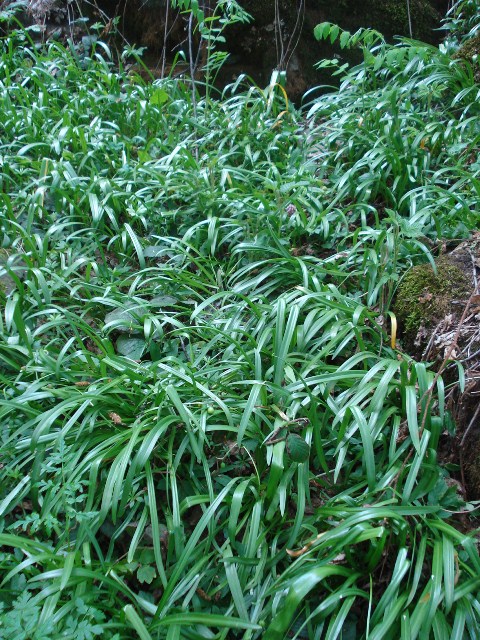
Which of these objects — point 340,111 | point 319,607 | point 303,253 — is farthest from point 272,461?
point 340,111

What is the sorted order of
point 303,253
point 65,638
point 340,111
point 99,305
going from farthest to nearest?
point 340,111
point 303,253
point 99,305
point 65,638

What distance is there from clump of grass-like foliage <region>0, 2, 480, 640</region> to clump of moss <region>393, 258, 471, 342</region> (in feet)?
0.25

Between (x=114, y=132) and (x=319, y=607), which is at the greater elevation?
(x=114, y=132)

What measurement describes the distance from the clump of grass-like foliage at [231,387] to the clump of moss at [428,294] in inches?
3.0

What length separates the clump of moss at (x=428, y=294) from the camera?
2.21 m

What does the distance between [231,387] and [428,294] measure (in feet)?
2.95

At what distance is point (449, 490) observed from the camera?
1.75 metres

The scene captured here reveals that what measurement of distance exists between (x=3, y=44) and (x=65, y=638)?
4.92 metres

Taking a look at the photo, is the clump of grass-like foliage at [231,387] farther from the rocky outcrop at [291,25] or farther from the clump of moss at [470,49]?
the rocky outcrop at [291,25]

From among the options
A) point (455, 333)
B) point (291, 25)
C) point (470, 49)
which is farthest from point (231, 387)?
point (291, 25)

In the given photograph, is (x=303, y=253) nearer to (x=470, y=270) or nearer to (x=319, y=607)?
(x=470, y=270)

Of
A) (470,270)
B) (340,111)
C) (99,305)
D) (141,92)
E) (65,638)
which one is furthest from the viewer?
(141,92)

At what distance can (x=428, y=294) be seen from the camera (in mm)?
2260

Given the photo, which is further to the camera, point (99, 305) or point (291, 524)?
point (99, 305)
